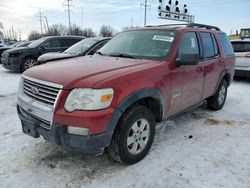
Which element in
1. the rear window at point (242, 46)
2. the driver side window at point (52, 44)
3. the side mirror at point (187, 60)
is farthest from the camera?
the driver side window at point (52, 44)

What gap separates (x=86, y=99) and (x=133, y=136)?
86 centimetres

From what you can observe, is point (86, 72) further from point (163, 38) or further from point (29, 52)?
point (29, 52)

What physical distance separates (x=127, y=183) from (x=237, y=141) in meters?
2.11

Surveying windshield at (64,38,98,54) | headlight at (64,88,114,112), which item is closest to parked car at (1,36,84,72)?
windshield at (64,38,98,54)

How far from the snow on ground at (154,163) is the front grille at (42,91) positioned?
893 mm

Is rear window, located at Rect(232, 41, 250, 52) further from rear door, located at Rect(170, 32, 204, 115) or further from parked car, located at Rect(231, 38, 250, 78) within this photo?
rear door, located at Rect(170, 32, 204, 115)

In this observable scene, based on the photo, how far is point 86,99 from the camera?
2504mm

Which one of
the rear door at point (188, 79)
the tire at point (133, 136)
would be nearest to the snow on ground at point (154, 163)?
the tire at point (133, 136)

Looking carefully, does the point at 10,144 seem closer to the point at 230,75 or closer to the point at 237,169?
the point at 237,169

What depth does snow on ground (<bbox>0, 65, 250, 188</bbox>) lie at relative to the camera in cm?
277

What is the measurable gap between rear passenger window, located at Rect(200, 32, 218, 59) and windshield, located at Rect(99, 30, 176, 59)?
0.94 meters

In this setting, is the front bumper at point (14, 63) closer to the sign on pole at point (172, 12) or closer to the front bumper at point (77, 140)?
the front bumper at point (77, 140)

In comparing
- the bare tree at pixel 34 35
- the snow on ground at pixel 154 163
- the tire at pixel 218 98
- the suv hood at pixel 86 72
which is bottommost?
the snow on ground at pixel 154 163

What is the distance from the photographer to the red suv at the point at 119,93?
2.53 metres
